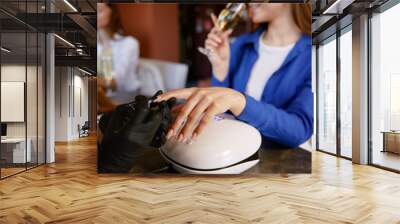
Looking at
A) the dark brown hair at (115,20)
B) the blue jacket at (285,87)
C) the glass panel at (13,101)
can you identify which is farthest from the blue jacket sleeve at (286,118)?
the glass panel at (13,101)

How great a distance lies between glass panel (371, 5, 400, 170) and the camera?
6188mm

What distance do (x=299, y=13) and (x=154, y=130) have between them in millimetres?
2639

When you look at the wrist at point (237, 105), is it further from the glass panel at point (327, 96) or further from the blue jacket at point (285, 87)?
the glass panel at point (327, 96)

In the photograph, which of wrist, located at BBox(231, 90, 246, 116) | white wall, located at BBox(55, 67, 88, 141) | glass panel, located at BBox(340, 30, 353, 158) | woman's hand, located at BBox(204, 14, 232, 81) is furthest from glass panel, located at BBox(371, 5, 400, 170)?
white wall, located at BBox(55, 67, 88, 141)

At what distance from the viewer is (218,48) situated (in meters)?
5.52

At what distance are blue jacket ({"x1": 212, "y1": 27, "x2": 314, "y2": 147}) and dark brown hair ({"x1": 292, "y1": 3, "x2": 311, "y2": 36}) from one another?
0.11 metres

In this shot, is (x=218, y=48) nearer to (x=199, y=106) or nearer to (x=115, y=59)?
(x=199, y=106)

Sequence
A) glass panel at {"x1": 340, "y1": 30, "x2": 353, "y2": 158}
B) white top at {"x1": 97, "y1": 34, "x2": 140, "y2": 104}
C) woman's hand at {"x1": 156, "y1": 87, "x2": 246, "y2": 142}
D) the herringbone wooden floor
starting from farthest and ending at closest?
glass panel at {"x1": 340, "y1": 30, "x2": 353, "y2": 158} < white top at {"x1": 97, "y1": 34, "x2": 140, "y2": 104} < woman's hand at {"x1": 156, "y1": 87, "x2": 246, "y2": 142} < the herringbone wooden floor

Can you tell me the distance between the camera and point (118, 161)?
5578 mm

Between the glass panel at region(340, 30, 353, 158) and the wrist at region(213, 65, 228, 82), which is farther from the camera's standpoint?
the glass panel at region(340, 30, 353, 158)

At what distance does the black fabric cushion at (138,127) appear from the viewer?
5.34 metres

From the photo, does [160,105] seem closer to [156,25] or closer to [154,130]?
[154,130]

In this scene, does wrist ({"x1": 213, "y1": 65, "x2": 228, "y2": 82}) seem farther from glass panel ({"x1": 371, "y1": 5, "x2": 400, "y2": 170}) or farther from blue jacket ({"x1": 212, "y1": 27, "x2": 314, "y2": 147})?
glass panel ({"x1": 371, "y1": 5, "x2": 400, "y2": 170})

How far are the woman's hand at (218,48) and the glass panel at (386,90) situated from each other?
281cm
